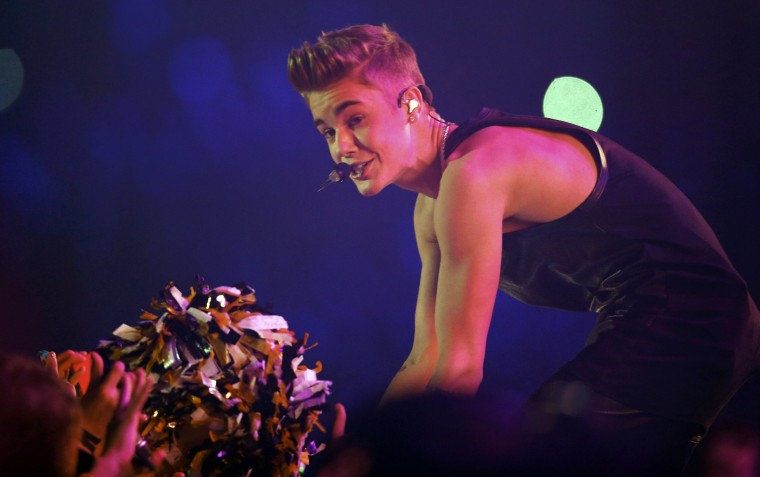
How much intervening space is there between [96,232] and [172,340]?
→ 1880mm

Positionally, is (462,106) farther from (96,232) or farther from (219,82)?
(96,232)

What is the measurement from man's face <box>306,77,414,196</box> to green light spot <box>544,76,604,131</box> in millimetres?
794

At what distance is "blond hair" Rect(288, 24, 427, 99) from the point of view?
2.73 m

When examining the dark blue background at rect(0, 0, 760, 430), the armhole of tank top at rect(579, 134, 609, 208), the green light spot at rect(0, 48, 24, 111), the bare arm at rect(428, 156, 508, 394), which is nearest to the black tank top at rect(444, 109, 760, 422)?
the armhole of tank top at rect(579, 134, 609, 208)

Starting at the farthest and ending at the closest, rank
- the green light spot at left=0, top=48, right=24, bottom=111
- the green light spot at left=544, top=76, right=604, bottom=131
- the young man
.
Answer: the green light spot at left=544, top=76, right=604, bottom=131
the green light spot at left=0, top=48, right=24, bottom=111
the young man

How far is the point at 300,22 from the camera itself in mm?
3156

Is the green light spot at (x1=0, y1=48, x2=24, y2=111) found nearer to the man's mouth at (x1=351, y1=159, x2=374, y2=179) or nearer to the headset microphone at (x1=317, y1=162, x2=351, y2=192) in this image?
the headset microphone at (x1=317, y1=162, x2=351, y2=192)

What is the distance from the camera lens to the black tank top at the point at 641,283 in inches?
86.1

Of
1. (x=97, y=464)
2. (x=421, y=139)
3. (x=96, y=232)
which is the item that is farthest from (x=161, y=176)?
(x=97, y=464)

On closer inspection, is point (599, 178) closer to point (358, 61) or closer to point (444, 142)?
point (444, 142)

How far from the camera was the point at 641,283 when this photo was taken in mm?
2324

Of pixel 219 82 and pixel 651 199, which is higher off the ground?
pixel 219 82

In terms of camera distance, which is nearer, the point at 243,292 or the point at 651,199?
the point at 243,292

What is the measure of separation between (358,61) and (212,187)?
2.94 feet
